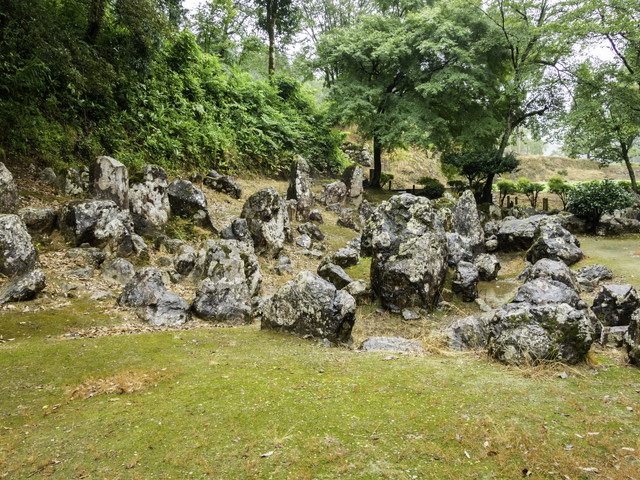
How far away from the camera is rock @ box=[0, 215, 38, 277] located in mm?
6320

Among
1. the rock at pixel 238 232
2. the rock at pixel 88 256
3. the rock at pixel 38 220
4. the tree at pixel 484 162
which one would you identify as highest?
the tree at pixel 484 162

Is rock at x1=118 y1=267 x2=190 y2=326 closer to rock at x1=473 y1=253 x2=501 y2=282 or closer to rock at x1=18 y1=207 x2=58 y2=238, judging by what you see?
rock at x1=18 y1=207 x2=58 y2=238

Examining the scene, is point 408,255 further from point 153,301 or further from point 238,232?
point 153,301

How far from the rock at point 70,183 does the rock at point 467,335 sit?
964cm

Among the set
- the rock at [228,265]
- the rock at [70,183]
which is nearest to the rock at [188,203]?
the rock at [70,183]

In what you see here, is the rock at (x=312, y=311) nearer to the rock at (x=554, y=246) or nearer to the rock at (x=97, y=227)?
the rock at (x=97, y=227)

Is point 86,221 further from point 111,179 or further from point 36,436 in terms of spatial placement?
point 36,436

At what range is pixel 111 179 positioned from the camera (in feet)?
31.2

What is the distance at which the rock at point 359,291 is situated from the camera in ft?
29.0

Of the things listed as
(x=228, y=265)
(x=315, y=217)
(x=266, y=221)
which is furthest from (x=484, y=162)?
(x=228, y=265)

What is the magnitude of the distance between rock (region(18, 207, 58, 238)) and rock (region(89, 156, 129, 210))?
1.32 metres

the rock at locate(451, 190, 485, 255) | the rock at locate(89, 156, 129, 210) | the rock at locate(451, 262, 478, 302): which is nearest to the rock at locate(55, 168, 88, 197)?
the rock at locate(89, 156, 129, 210)

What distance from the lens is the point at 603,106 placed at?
61.5 ft

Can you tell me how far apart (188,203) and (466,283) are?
825 centimetres
